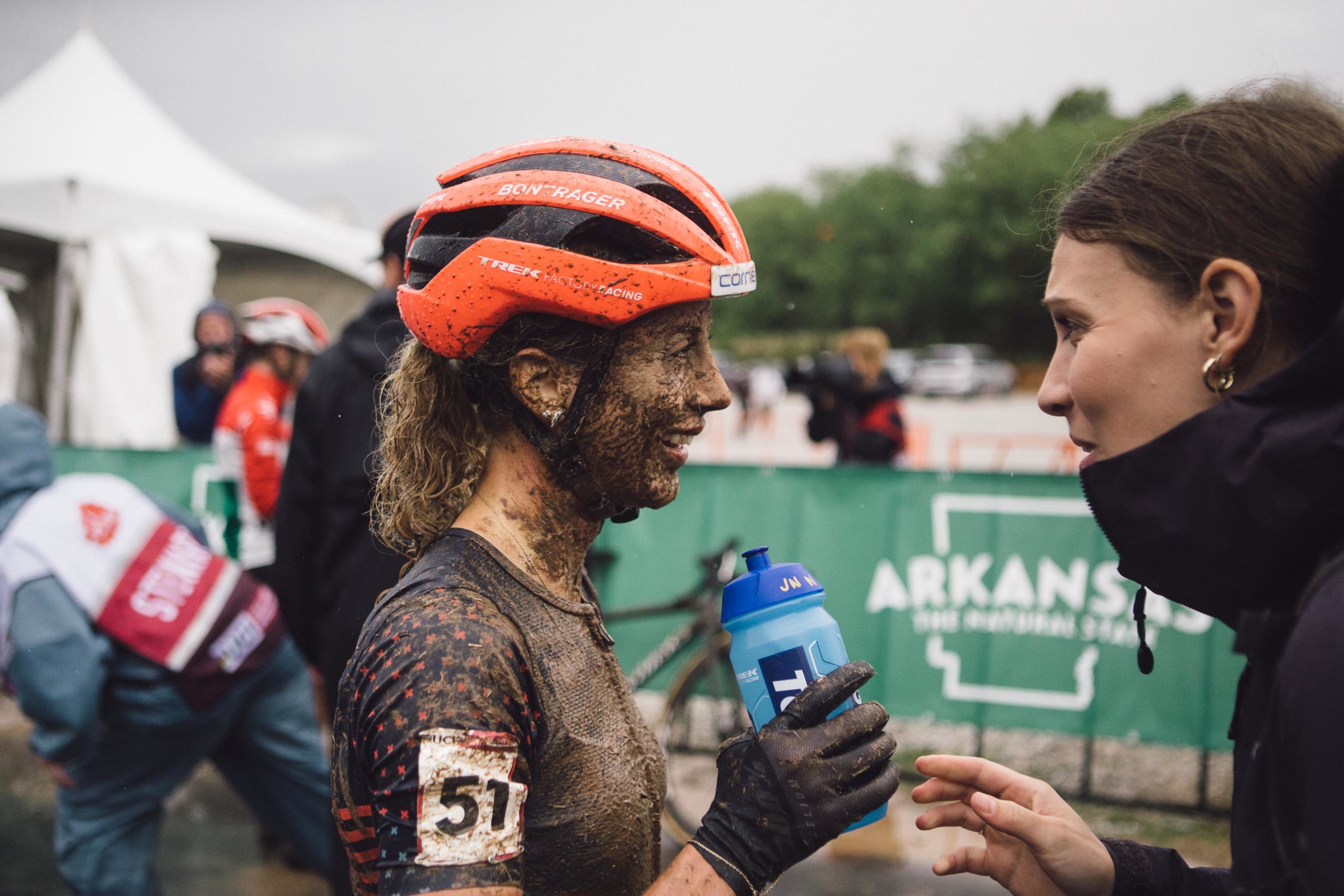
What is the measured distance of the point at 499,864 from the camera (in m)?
1.22

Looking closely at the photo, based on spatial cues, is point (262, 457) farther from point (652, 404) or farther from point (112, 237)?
point (112, 237)

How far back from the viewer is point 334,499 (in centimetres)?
323

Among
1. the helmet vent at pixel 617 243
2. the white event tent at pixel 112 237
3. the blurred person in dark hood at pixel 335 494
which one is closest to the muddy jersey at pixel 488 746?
the helmet vent at pixel 617 243

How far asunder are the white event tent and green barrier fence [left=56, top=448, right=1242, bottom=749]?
640 centimetres

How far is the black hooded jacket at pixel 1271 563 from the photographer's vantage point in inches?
42.4

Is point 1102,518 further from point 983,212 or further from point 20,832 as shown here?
point 983,212

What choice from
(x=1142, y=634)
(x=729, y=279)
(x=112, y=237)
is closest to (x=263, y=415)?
(x=729, y=279)

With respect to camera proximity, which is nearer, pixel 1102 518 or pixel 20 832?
pixel 1102 518

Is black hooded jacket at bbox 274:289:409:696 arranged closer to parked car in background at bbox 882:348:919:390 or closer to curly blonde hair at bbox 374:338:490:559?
curly blonde hair at bbox 374:338:490:559

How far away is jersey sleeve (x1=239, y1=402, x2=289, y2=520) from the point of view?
5.20 m

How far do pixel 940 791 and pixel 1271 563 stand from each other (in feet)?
2.27

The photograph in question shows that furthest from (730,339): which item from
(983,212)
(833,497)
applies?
(833,497)

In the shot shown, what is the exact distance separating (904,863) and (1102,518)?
12.4 ft

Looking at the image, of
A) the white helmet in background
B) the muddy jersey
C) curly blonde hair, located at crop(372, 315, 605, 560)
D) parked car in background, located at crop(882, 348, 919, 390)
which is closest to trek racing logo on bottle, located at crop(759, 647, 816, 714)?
the muddy jersey
